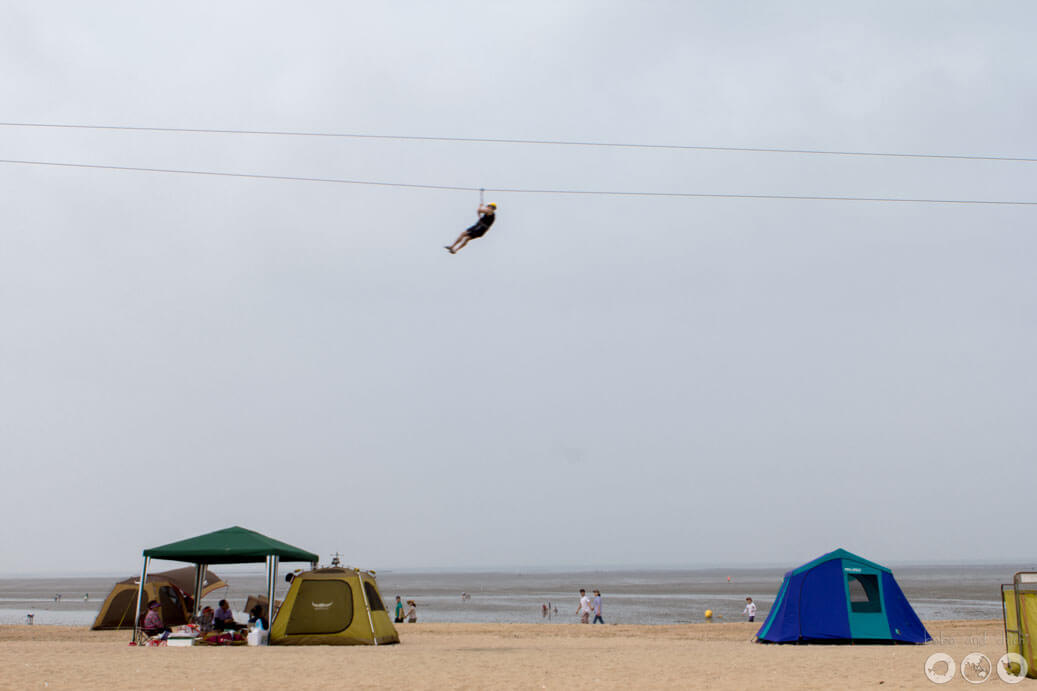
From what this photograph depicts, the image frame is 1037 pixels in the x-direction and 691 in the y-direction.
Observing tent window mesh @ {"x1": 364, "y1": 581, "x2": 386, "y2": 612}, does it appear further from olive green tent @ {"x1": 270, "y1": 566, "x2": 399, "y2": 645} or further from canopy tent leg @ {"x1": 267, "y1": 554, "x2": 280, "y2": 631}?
canopy tent leg @ {"x1": 267, "y1": 554, "x2": 280, "y2": 631}

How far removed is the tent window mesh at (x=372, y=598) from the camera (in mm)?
17891

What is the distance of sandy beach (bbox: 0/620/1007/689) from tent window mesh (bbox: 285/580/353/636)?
0.73 metres

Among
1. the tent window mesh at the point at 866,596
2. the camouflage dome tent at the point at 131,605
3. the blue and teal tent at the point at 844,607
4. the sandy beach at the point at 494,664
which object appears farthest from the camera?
the camouflage dome tent at the point at 131,605

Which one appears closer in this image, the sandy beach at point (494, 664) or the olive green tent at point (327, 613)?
the sandy beach at point (494, 664)

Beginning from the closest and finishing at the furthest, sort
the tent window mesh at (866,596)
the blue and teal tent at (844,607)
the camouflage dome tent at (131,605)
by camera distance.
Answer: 1. the blue and teal tent at (844,607)
2. the tent window mesh at (866,596)
3. the camouflage dome tent at (131,605)

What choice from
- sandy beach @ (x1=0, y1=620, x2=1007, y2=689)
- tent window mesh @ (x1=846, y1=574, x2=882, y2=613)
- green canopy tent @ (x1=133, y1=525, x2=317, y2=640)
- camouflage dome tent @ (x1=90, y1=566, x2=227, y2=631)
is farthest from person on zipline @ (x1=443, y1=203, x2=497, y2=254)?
camouflage dome tent @ (x1=90, y1=566, x2=227, y2=631)

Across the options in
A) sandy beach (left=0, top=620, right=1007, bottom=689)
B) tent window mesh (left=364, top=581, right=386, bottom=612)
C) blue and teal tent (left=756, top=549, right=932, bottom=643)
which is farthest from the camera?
tent window mesh (left=364, top=581, right=386, bottom=612)

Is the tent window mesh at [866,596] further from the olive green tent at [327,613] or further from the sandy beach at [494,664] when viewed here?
the olive green tent at [327,613]

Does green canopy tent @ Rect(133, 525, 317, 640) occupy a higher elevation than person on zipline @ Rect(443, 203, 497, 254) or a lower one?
lower

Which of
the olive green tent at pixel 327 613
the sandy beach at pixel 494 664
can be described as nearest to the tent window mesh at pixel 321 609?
the olive green tent at pixel 327 613

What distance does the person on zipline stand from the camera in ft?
38.1

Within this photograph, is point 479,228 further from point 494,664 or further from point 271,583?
point 271,583

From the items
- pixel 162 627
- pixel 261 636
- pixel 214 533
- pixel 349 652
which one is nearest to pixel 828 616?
pixel 349 652

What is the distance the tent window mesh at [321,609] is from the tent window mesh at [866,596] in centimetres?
1014
